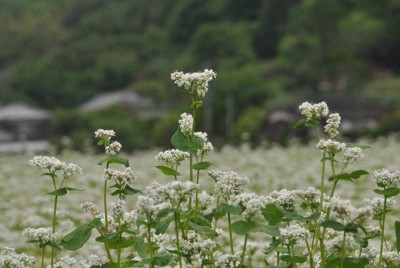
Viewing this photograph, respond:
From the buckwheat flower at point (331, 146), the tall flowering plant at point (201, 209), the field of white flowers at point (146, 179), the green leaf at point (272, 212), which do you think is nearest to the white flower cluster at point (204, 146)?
the tall flowering plant at point (201, 209)

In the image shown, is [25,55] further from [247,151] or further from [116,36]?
[247,151]

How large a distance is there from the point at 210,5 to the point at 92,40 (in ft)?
35.1

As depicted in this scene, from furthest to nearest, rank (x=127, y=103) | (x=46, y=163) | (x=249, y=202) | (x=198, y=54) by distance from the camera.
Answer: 1. (x=198, y=54)
2. (x=127, y=103)
3. (x=46, y=163)
4. (x=249, y=202)

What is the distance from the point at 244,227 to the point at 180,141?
0.39 metres

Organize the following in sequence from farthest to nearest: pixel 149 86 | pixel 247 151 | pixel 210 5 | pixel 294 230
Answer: pixel 210 5, pixel 149 86, pixel 247 151, pixel 294 230

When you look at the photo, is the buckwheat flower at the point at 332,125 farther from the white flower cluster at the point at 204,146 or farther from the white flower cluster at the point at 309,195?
the white flower cluster at the point at 204,146

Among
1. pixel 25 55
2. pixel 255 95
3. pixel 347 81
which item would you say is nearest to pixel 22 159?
pixel 255 95

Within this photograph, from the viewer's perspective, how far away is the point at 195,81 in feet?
→ 6.96

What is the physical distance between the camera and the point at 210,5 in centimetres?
6212

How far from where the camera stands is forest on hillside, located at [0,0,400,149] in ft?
120

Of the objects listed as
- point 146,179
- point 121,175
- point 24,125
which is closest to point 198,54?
point 24,125

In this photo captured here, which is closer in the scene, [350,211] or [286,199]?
[350,211]

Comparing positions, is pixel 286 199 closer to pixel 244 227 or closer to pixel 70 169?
pixel 244 227

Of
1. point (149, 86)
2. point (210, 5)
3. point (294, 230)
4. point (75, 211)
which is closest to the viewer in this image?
point (294, 230)
